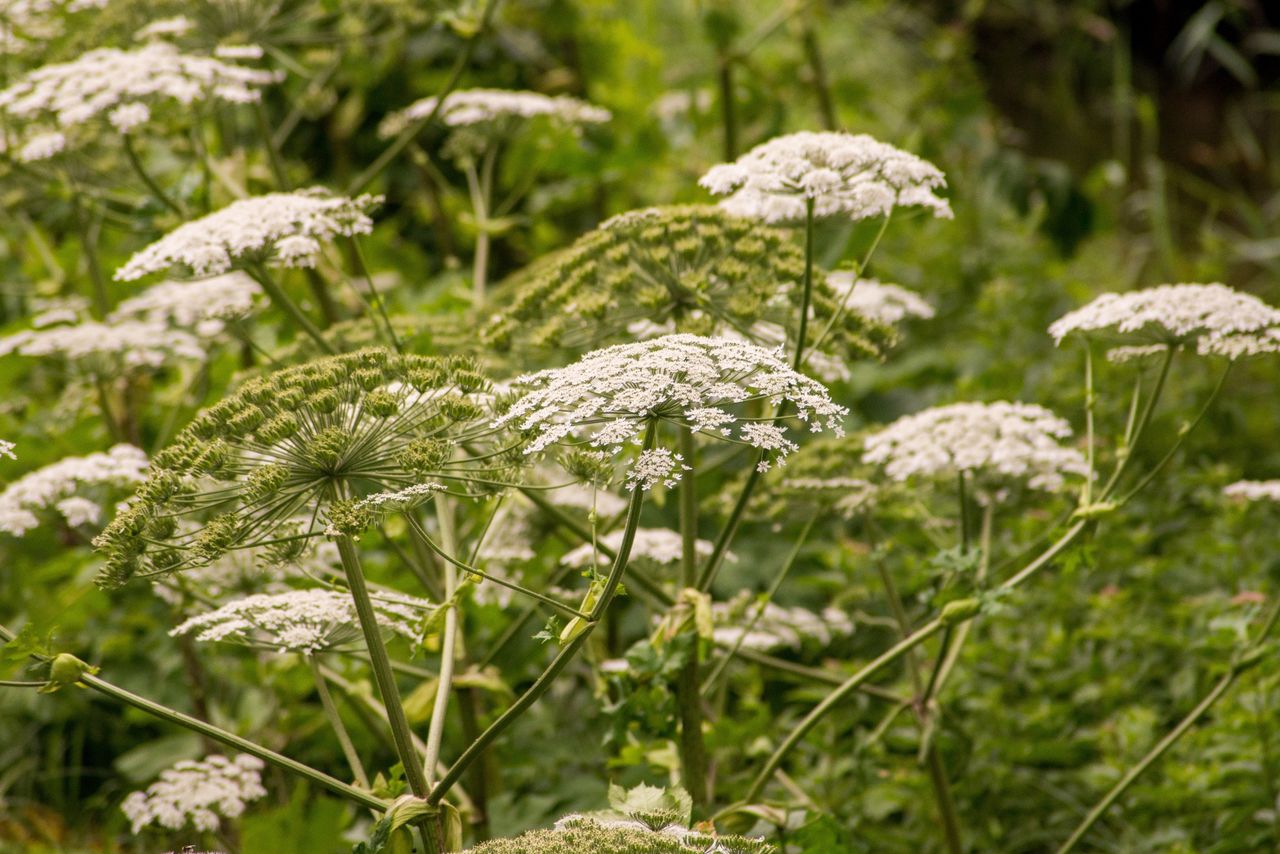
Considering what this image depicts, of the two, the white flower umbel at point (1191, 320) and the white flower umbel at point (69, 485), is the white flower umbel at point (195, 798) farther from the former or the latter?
the white flower umbel at point (1191, 320)

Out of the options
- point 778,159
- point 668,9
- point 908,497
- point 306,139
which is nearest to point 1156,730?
point 908,497

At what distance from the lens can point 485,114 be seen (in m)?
4.25

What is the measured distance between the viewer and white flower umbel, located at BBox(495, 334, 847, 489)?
206 centimetres

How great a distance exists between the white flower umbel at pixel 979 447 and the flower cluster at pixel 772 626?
2.15 ft

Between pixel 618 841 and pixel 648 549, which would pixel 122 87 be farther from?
pixel 618 841

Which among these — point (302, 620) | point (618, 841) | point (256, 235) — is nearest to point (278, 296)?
point (256, 235)

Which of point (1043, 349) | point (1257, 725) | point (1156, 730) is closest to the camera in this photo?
point (1257, 725)

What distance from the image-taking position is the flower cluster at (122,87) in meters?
3.46

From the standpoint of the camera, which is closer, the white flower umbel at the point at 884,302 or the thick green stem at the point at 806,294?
the thick green stem at the point at 806,294

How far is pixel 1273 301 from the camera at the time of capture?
7.26 metres

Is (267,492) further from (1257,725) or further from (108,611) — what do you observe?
(108,611)

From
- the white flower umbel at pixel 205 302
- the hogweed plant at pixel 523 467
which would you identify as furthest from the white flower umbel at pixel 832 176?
the white flower umbel at pixel 205 302

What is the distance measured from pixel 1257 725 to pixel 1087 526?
3.85ft

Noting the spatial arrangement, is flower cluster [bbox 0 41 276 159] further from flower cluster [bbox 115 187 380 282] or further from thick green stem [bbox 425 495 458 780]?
thick green stem [bbox 425 495 458 780]
